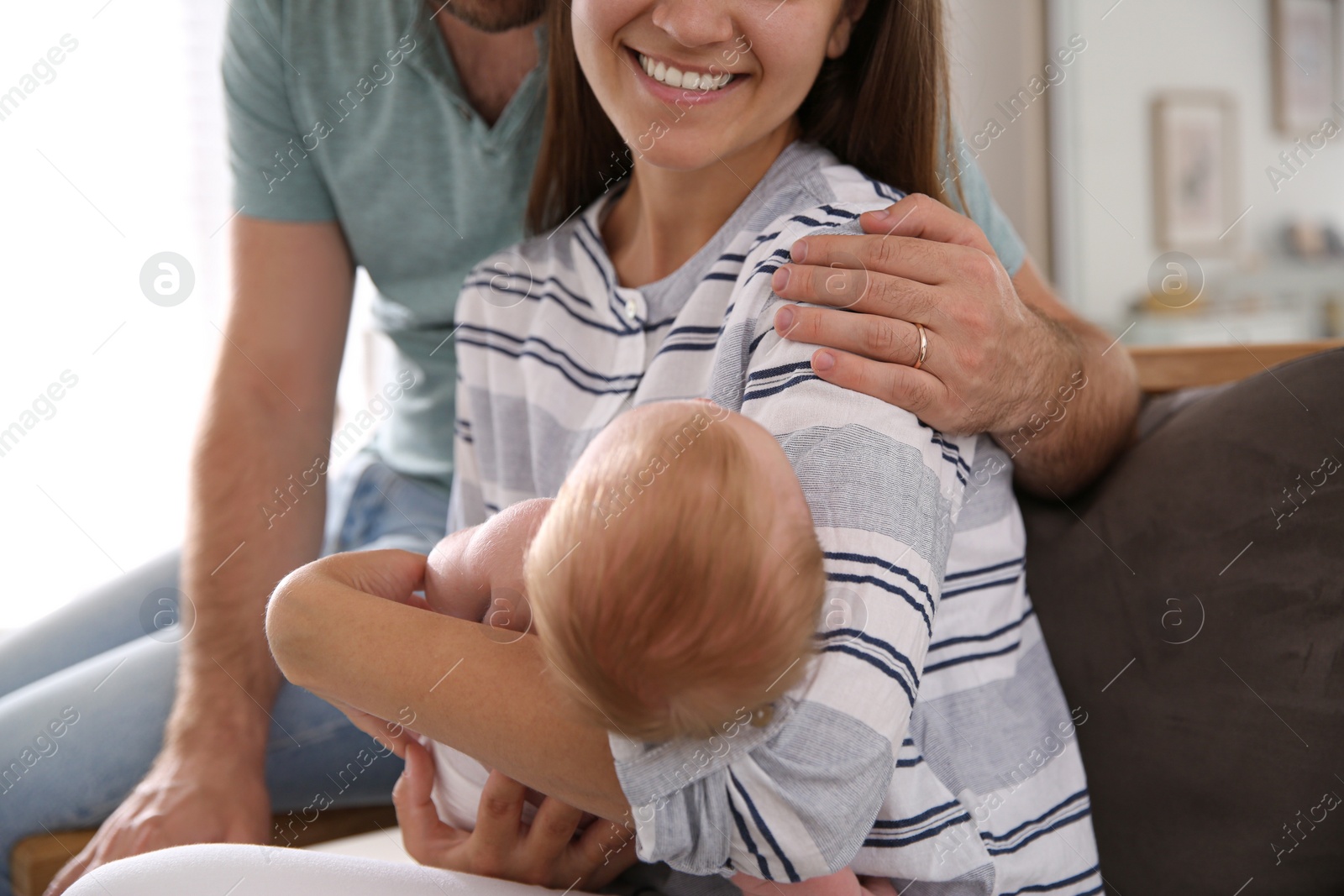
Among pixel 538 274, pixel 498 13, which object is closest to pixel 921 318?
pixel 538 274

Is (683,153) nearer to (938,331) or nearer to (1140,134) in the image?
(938,331)

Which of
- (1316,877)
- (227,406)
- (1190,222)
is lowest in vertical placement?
(1190,222)

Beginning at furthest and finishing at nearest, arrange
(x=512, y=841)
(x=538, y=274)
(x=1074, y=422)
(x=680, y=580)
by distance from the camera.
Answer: (x=538, y=274) → (x=1074, y=422) → (x=512, y=841) → (x=680, y=580)

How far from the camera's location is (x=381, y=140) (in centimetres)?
137

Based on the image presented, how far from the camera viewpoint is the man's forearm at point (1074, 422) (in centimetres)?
92

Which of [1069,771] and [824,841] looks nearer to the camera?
[824,841]

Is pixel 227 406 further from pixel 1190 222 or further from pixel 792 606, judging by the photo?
pixel 1190 222

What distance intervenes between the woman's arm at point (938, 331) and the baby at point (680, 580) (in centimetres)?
13

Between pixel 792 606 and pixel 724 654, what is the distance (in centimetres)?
5

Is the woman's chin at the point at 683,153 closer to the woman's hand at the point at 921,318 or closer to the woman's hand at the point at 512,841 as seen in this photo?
the woman's hand at the point at 921,318

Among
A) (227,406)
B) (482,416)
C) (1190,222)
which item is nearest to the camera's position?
(482,416)

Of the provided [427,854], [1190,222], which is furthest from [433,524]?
[1190,222]

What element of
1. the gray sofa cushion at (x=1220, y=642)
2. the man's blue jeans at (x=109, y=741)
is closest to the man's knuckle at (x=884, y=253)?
the gray sofa cushion at (x=1220, y=642)

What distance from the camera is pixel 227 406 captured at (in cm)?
135
